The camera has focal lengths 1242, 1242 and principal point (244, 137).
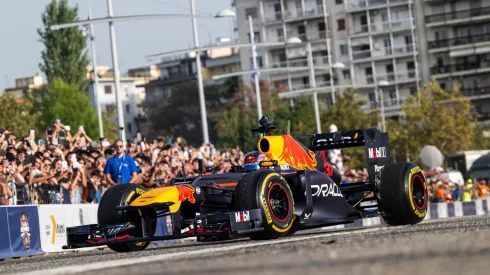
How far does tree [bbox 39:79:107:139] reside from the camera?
81.9 m

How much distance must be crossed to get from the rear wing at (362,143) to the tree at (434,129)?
228ft

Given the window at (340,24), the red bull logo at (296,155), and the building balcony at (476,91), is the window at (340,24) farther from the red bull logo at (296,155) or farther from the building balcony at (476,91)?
the red bull logo at (296,155)

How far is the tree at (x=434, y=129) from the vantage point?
3556 inches

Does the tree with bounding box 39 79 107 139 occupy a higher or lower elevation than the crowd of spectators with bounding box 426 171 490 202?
higher

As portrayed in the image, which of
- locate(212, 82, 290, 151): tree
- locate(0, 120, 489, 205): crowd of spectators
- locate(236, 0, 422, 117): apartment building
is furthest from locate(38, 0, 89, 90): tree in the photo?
locate(0, 120, 489, 205): crowd of spectators

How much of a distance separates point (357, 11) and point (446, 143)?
106ft

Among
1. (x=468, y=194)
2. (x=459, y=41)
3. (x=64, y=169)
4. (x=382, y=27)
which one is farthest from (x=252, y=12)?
(x=64, y=169)

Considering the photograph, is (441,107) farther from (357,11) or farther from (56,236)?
(56,236)

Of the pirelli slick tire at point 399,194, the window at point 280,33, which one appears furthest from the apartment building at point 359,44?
the pirelli slick tire at point 399,194

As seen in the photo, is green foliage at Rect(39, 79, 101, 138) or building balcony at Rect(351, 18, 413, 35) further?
building balcony at Rect(351, 18, 413, 35)

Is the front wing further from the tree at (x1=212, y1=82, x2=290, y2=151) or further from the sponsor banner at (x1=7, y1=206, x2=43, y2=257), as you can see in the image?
the tree at (x1=212, y1=82, x2=290, y2=151)

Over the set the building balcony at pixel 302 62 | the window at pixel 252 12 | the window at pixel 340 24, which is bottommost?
the building balcony at pixel 302 62

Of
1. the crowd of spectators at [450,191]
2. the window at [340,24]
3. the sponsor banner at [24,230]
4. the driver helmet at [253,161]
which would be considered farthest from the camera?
the window at [340,24]

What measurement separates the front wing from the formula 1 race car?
0.04ft
